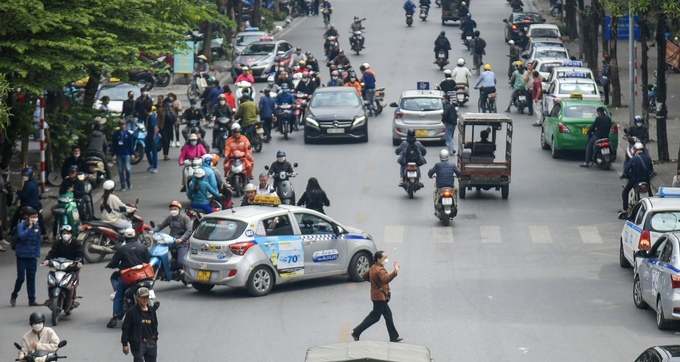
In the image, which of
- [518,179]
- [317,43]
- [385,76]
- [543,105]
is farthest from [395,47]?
[518,179]

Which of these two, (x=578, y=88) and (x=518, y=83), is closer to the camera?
(x=578, y=88)

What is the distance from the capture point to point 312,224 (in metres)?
22.6

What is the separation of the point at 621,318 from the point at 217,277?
6.56m

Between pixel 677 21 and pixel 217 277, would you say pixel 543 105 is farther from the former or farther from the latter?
pixel 217 277

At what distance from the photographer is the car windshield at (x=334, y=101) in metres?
39.3

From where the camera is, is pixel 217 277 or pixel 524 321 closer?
pixel 524 321

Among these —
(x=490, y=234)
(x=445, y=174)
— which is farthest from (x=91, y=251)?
(x=490, y=234)

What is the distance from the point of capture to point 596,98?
132 ft

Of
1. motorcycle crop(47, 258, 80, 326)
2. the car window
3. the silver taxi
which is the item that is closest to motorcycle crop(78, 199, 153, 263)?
the car window

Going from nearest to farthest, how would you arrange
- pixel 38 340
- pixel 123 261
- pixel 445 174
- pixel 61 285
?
pixel 38 340 → pixel 123 261 → pixel 61 285 → pixel 445 174

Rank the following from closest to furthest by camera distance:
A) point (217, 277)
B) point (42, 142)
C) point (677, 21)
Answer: point (217, 277)
point (42, 142)
point (677, 21)

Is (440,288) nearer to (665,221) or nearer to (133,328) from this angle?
(665,221)

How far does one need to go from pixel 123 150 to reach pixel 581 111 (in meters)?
13.3

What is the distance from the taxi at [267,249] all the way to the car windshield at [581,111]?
15.1 m
